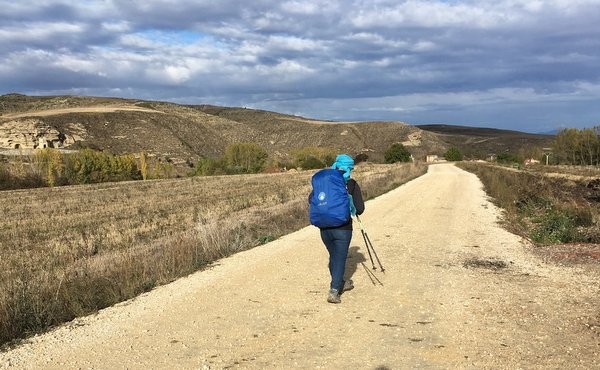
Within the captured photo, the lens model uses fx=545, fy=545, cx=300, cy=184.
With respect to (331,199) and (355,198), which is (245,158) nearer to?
(355,198)

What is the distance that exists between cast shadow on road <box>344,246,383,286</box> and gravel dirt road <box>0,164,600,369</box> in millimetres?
60

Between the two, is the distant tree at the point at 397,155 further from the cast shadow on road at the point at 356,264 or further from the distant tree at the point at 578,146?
the cast shadow on road at the point at 356,264

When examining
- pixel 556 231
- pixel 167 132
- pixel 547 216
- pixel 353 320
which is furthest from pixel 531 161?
pixel 353 320

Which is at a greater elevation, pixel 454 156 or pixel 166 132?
pixel 166 132

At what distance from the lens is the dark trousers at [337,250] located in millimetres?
7754

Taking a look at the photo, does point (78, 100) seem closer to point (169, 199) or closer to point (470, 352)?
point (169, 199)

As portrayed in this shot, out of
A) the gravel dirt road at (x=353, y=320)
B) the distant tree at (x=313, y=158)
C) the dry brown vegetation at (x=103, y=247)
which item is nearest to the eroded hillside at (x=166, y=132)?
the distant tree at (x=313, y=158)

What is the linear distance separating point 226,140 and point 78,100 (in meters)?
56.8

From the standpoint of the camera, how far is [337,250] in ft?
25.7

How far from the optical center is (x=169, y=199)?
3198 cm

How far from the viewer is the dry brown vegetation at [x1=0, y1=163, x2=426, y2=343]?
24.1ft

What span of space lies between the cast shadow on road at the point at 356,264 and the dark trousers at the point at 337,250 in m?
1.29

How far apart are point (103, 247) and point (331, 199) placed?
943 centimetres

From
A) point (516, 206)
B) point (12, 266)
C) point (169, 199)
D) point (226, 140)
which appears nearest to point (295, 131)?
point (226, 140)
